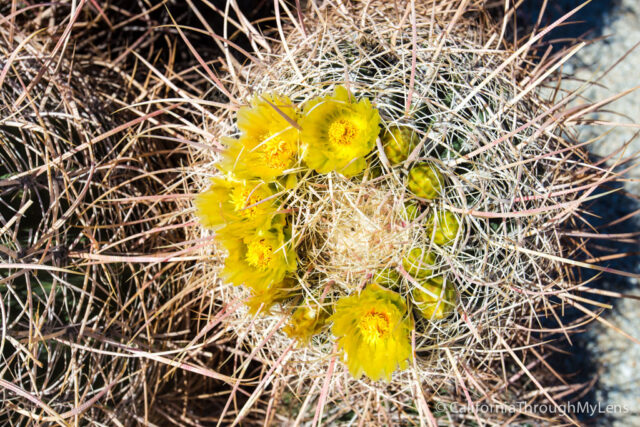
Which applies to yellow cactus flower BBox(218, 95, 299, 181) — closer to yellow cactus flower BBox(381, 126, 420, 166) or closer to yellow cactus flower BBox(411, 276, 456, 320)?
yellow cactus flower BBox(381, 126, 420, 166)

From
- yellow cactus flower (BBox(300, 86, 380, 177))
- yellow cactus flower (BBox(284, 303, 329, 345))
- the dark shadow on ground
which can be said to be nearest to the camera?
yellow cactus flower (BBox(300, 86, 380, 177))

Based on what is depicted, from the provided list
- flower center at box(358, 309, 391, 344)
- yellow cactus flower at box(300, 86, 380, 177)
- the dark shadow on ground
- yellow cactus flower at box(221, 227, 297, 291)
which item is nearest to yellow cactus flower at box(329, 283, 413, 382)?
flower center at box(358, 309, 391, 344)

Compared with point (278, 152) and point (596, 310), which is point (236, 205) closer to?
point (278, 152)

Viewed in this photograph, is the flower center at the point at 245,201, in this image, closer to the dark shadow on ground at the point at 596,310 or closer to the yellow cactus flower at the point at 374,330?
the yellow cactus flower at the point at 374,330

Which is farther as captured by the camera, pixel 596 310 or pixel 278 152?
pixel 596 310

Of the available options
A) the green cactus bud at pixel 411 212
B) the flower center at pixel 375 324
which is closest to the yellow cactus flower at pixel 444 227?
the green cactus bud at pixel 411 212

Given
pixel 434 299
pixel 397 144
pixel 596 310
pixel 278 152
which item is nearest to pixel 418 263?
pixel 434 299
